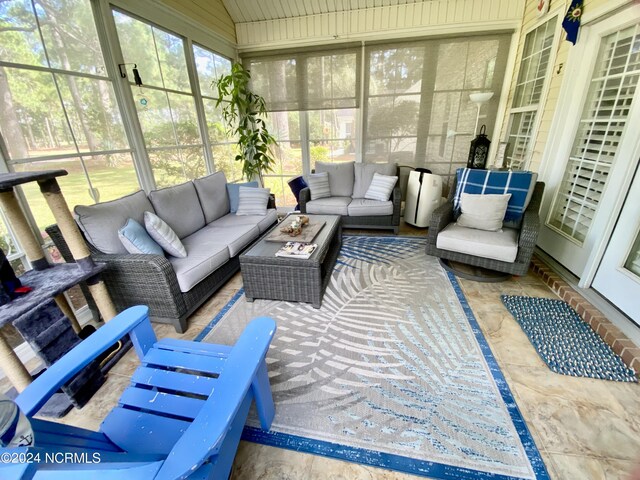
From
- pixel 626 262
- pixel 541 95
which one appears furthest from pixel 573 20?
pixel 626 262

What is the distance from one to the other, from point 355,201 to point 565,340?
2.38m

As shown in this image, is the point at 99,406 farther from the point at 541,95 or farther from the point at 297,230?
the point at 541,95

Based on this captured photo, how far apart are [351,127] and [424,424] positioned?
3839 millimetres

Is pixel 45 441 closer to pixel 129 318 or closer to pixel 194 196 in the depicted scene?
pixel 129 318

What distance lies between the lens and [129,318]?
3.71 ft

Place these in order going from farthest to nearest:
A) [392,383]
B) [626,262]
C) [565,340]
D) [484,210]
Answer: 1. [484,210]
2. [626,262]
3. [565,340]
4. [392,383]

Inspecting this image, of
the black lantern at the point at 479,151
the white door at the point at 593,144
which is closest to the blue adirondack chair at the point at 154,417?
the white door at the point at 593,144

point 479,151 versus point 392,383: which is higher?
point 479,151

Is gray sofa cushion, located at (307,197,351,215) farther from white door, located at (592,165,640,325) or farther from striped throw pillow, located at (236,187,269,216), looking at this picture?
white door, located at (592,165,640,325)

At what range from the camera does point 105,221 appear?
1880 mm

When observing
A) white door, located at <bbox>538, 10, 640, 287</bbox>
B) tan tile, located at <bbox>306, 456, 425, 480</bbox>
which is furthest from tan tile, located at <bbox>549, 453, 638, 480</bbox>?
white door, located at <bbox>538, 10, 640, 287</bbox>

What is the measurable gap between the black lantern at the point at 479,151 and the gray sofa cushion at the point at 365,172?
39.5 inches

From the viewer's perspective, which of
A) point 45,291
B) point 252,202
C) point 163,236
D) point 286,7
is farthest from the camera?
point 286,7

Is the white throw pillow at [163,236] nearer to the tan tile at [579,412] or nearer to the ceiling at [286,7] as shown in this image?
the tan tile at [579,412]
